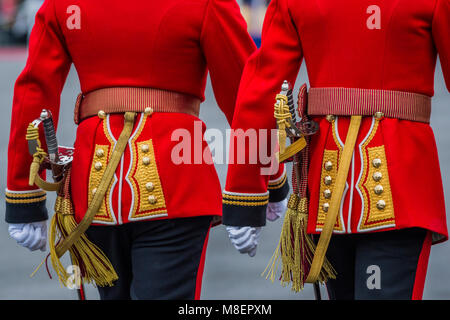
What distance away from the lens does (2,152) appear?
34.4ft

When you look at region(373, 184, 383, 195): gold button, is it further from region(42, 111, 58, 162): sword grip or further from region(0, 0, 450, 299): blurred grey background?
region(0, 0, 450, 299): blurred grey background

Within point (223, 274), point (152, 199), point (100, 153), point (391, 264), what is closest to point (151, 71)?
point (100, 153)

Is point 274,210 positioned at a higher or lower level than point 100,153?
lower

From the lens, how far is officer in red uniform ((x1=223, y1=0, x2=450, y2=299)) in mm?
3463

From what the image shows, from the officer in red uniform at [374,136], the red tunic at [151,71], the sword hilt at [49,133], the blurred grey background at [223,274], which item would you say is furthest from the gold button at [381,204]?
the blurred grey background at [223,274]

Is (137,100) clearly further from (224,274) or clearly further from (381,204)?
(224,274)

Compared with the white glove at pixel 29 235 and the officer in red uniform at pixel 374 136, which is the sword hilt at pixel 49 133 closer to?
the white glove at pixel 29 235

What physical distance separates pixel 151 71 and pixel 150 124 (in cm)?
19

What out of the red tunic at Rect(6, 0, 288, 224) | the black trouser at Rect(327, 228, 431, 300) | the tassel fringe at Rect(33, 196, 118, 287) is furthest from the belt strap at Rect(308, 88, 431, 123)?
the tassel fringe at Rect(33, 196, 118, 287)

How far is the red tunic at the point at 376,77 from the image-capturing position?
11.3ft

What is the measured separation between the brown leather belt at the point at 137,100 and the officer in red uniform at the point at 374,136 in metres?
0.46

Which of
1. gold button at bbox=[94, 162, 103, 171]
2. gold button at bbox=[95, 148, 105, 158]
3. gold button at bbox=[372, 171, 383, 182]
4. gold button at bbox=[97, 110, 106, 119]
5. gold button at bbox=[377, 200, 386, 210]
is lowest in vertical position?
gold button at bbox=[377, 200, 386, 210]

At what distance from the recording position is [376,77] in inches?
139
